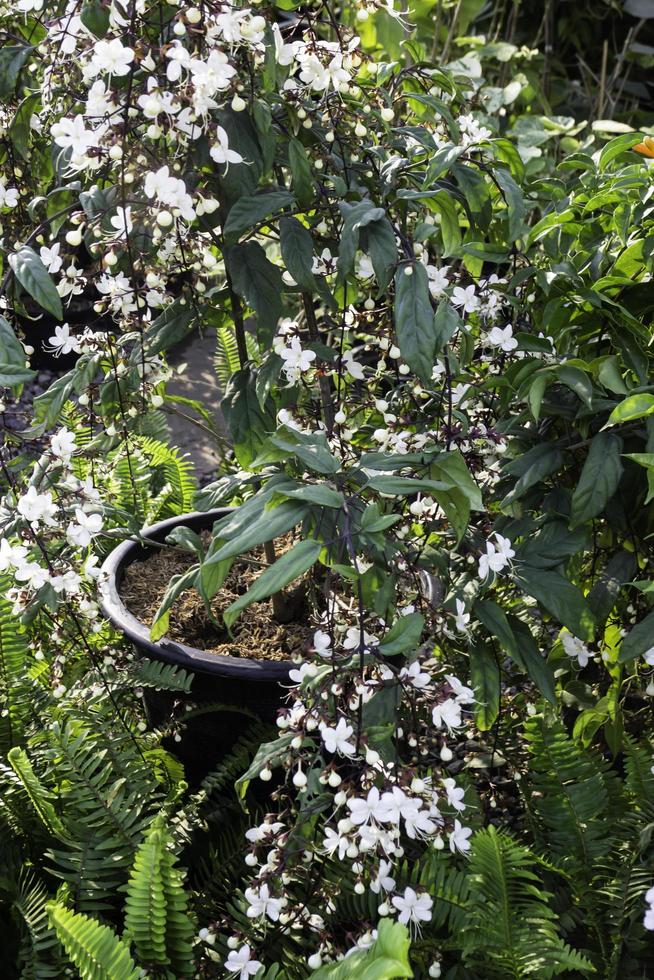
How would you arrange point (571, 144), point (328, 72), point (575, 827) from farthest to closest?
point (571, 144) < point (575, 827) < point (328, 72)

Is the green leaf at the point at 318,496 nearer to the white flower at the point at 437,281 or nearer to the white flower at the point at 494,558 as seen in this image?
the white flower at the point at 494,558

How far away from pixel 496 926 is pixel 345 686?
53 cm

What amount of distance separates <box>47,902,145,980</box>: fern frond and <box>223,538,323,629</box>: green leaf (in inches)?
24.6

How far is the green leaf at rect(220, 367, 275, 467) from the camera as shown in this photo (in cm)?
182

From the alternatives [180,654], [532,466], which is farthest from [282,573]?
[180,654]

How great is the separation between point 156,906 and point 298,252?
106 centimetres

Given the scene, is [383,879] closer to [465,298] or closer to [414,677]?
[414,677]

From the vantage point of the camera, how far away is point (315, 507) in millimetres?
1271

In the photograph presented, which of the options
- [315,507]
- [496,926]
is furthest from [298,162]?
[496,926]

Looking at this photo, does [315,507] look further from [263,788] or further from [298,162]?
[263,788]

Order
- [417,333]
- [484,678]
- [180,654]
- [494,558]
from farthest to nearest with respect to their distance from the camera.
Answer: [180,654]
[484,678]
[494,558]
[417,333]

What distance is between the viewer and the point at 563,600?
154 cm

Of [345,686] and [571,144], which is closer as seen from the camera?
[345,686]

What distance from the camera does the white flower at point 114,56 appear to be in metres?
1.36
